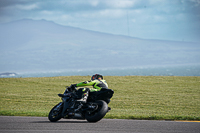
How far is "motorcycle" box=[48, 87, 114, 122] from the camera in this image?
11630 millimetres

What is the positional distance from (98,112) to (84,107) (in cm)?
73

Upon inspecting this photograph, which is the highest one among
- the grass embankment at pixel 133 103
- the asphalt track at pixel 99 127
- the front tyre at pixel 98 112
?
the front tyre at pixel 98 112

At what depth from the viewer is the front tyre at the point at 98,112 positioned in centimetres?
1147

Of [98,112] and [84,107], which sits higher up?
[84,107]

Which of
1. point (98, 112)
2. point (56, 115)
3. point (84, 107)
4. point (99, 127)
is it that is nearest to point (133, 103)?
point (56, 115)

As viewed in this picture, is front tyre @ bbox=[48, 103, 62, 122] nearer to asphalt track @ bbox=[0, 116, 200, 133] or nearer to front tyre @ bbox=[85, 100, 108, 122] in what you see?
asphalt track @ bbox=[0, 116, 200, 133]

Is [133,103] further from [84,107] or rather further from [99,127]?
[99,127]

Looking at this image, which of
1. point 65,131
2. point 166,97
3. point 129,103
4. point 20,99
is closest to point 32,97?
point 20,99

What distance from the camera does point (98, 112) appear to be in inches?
454

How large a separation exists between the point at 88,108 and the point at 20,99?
48.0ft

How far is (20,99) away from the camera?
83.0 feet

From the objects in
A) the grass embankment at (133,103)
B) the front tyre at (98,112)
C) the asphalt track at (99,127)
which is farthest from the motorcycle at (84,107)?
the grass embankment at (133,103)

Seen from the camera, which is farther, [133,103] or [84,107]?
[133,103]

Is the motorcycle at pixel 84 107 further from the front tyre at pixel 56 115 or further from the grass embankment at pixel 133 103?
the grass embankment at pixel 133 103
